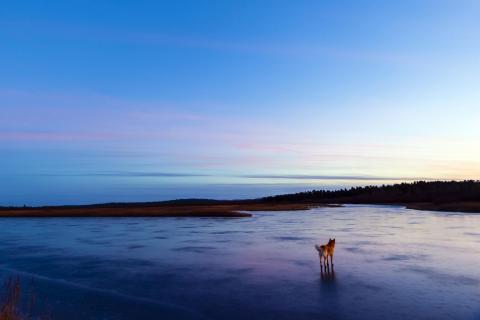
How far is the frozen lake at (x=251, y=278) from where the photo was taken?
33.4 ft

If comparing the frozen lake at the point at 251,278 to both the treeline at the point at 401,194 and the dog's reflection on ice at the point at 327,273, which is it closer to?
the dog's reflection on ice at the point at 327,273

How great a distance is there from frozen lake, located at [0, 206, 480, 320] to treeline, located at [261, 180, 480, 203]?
5428 cm

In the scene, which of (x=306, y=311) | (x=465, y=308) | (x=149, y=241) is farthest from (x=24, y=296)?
(x=149, y=241)

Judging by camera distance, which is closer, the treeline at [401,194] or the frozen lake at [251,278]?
the frozen lake at [251,278]

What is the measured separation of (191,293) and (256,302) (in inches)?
81.3

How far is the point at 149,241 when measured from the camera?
2519 cm

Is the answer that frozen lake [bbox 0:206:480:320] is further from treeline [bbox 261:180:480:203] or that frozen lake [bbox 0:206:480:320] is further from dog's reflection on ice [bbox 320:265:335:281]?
treeline [bbox 261:180:480:203]

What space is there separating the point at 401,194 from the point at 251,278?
9046 cm

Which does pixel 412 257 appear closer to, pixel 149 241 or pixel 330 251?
pixel 330 251

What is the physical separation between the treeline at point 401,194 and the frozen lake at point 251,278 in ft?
178

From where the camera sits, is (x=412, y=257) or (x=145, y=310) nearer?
(x=145, y=310)

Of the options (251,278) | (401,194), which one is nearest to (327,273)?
(251,278)

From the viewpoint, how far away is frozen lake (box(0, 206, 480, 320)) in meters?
10.2

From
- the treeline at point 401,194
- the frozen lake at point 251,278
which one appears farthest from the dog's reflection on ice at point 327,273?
the treeline at point 401,194
